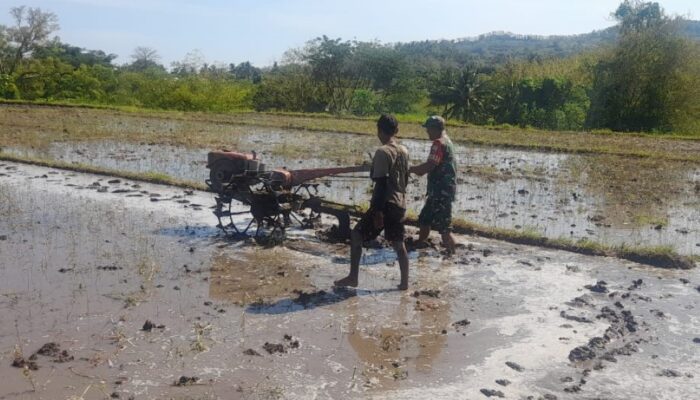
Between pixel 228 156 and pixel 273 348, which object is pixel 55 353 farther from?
pixel 228 156

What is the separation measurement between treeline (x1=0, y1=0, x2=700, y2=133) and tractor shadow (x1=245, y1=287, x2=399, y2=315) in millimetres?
26388

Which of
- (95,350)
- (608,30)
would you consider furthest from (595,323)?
(608,30)

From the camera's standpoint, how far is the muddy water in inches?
351

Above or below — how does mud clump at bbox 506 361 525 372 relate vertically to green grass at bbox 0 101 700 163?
below

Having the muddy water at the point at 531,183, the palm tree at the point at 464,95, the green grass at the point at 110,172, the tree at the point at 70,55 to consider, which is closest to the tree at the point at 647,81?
the palm tree at the point at 464,95

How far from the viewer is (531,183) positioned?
12.1 m

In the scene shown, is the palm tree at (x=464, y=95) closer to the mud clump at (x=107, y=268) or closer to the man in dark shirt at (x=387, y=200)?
the man in dark shirt at (x=387, y=200)

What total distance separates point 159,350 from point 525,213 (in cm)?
621

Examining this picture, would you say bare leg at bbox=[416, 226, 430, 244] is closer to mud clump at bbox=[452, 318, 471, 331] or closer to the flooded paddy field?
the flooded paddy field

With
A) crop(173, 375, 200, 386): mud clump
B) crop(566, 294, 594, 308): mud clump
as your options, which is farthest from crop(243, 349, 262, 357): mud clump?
crop(566, 294, 594, 308): mud clump

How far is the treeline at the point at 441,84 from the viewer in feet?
95.4

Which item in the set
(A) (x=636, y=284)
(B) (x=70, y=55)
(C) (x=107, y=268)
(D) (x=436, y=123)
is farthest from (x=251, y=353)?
(B) (x=70, y=55)

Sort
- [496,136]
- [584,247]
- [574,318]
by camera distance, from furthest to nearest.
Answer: [496,136] → [584,247] → [574,318]

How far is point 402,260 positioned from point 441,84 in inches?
1438
